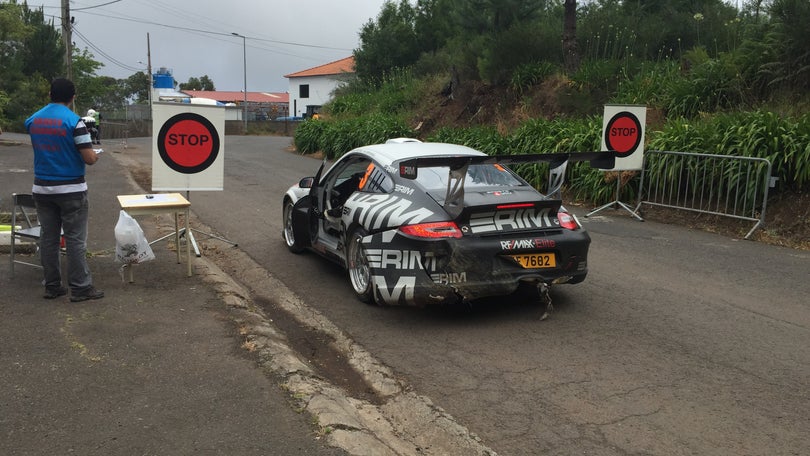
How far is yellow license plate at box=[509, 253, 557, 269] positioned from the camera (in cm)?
592

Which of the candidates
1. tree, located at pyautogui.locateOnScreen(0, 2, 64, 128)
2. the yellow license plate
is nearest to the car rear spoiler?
the yellow license plate

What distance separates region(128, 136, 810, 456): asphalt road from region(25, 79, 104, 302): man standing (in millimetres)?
2107

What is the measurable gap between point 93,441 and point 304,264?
4729 mm

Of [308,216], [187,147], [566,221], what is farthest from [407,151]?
[187,147]

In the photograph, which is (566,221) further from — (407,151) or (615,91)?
(615,91)

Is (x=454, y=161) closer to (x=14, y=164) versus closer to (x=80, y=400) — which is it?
(x=80, y=400)

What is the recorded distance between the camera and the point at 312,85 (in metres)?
85.2

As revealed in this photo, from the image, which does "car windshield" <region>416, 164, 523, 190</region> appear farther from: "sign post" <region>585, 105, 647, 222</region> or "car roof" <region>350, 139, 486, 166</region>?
"sign post" <region>585, 105, 647, 222</region>

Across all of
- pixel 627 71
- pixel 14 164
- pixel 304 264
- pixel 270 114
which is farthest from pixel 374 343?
pixel 270 114

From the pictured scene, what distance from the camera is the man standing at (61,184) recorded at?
6117 millimetres

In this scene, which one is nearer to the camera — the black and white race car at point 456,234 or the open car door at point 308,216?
the black and white race car at point 456,234

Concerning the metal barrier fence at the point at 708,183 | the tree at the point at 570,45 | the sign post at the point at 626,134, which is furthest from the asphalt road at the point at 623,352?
the tree at the point at 570,45

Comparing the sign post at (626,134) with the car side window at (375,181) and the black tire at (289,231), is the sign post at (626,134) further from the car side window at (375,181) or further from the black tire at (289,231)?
the car side window at (375,181)

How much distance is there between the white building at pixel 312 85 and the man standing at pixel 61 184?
250 feet
